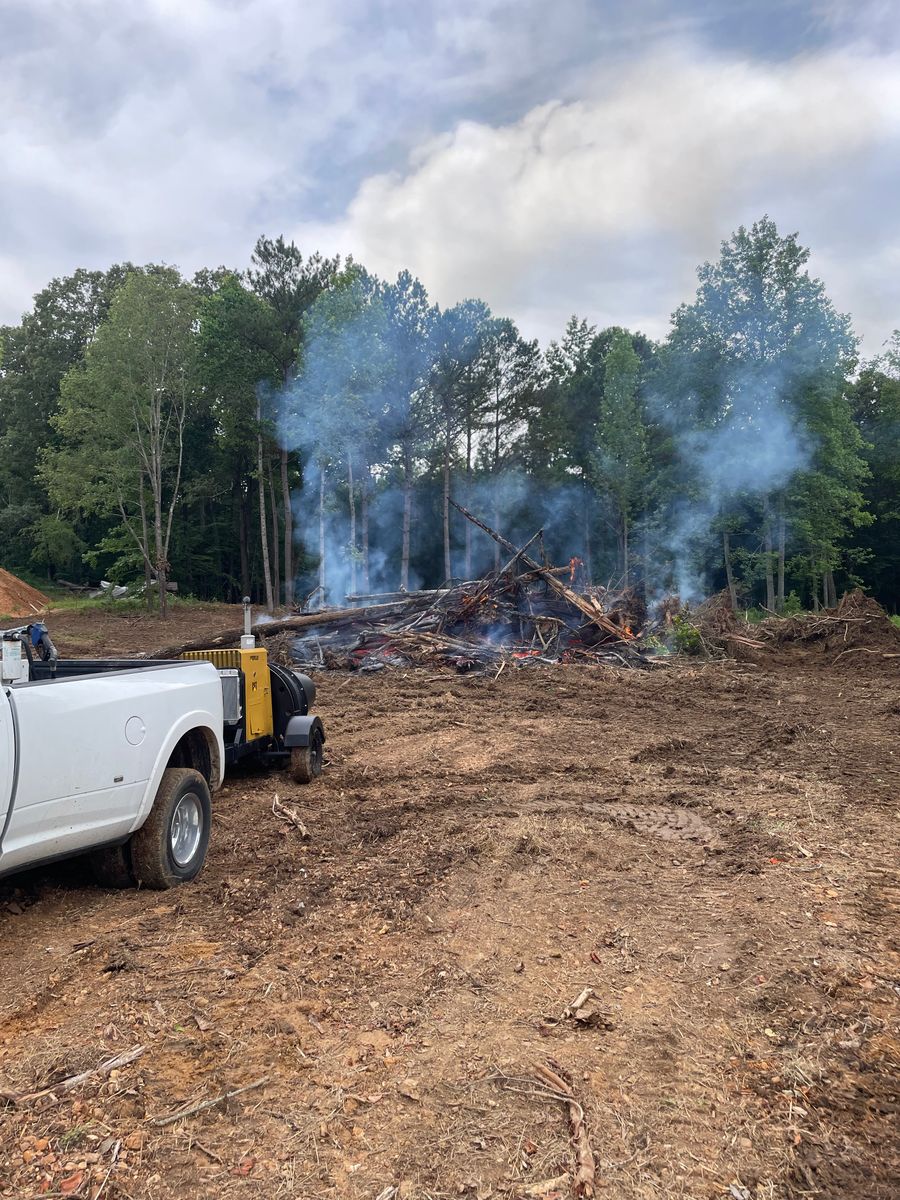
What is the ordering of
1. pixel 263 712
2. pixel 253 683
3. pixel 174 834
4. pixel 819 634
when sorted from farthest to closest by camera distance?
pixel 819 634 < pixel 263 712 < pixel 253 683 < pixel 174 834

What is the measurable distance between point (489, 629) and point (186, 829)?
14.0 metres

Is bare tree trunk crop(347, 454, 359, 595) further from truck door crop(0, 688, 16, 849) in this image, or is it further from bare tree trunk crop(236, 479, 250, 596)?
truck door crop(0, 688, 16, 849)

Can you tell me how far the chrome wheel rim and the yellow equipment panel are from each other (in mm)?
2069

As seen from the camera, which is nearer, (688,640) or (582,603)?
(688,640)

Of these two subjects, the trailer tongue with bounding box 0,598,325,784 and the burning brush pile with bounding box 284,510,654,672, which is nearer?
the trailer tongue with bounding box 0,598,325,784

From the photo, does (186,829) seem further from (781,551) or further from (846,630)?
(781,551)

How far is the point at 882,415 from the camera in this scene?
40188 mm

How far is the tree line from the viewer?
30172mm

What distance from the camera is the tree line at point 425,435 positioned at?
30172 millimetres

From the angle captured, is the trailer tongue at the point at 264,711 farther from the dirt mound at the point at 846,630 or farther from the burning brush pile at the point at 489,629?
the dirt mound at the point at 846,630

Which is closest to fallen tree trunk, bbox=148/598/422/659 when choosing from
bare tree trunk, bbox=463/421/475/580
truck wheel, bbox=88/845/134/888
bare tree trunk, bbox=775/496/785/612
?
truck wheel, bbox=88/845/134/888

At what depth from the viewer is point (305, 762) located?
7.86 metres

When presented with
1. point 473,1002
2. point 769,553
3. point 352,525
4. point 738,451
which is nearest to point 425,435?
point 352,525

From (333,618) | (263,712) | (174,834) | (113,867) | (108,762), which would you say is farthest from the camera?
(333,618)
